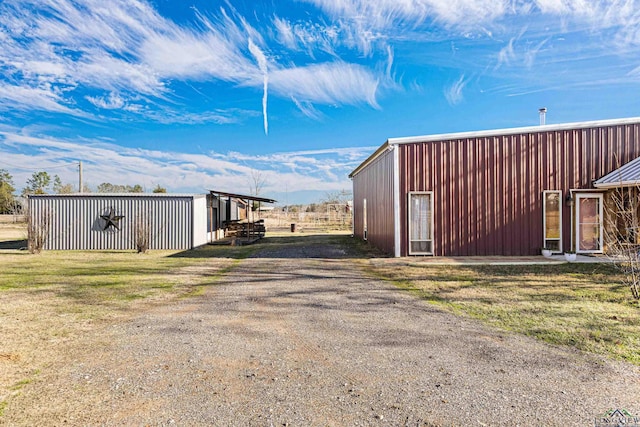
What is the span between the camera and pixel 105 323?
5.04 m

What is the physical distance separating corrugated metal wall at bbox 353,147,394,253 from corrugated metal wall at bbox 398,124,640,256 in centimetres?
84

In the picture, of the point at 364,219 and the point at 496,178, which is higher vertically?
the point at 496,178

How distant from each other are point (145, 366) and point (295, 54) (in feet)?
51.9

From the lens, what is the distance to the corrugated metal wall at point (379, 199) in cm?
1250

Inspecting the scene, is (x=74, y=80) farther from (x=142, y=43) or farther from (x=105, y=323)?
(x=105, y=323)

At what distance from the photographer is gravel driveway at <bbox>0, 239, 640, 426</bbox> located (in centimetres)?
263

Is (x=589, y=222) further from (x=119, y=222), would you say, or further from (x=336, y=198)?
(x=336, y=198)

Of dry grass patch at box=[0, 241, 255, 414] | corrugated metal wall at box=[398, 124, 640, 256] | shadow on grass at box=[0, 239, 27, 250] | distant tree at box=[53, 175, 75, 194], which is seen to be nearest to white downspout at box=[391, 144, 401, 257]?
corrugated metal wall at box=[398, 124, 640, 256]

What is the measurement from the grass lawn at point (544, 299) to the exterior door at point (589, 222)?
2377mm

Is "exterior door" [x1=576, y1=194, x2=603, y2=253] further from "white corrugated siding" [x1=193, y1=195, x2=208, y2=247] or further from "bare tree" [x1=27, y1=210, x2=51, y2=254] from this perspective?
"bare tree" [x1=27, y1=210, x2=51, y2=254]

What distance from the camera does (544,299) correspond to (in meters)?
6.18

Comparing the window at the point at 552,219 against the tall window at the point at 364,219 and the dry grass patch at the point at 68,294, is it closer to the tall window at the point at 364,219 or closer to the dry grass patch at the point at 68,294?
the tall window at the point at 364,219

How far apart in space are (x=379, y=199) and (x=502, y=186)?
170 inches

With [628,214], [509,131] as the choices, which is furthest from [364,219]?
[628,214]
